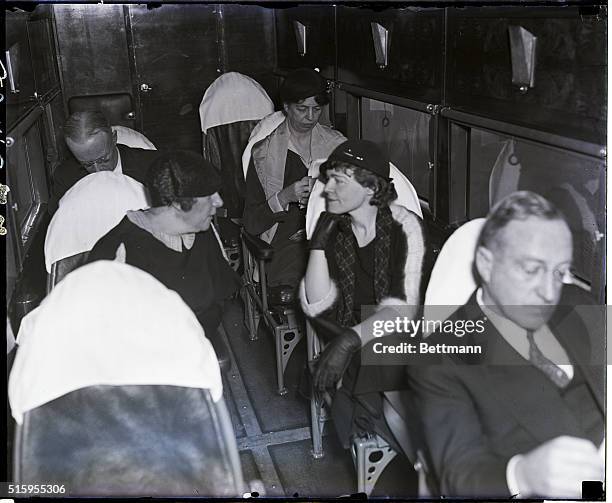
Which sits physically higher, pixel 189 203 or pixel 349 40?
pixel 349 40

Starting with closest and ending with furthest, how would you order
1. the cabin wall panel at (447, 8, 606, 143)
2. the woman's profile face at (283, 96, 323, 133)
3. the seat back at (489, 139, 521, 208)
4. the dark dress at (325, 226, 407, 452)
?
the cabin wall panel at (447, 8, 606, 143) → the seat back at (489, 139, 521, 208) → the dark dress at (325, 226, 407, 452) → the woman's profile face at (283, 96, 323, 133)

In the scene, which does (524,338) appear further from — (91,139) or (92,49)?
(92,49)

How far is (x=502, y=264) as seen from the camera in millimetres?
1703

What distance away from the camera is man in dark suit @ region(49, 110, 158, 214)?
1.78 metres

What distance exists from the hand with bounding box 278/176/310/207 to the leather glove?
0.29ft

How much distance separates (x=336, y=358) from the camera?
1.86 metres

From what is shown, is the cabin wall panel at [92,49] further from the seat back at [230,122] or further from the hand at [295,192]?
Result: the hand at [295,192]

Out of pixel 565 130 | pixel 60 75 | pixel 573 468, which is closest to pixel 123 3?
pixel 60 75

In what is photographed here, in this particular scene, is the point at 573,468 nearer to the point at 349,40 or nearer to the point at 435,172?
the point at 435,172

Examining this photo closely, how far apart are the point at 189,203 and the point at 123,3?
1.85 feet

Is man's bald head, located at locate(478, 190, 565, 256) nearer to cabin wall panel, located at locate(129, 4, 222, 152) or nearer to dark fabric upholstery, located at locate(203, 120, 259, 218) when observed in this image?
dark fabric upholstery, located at locate(203, 120, 259, 218)

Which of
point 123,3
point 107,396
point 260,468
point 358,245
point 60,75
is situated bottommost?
point 260,468

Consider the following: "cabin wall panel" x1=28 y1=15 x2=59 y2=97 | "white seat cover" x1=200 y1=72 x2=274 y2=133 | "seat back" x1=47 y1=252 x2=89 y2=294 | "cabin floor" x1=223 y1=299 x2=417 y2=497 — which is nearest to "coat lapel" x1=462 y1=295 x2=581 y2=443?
"cabin floor" x1=223 y1=299 x2=417 y2=497

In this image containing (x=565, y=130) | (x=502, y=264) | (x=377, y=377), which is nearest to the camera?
(x=565, y=130)
